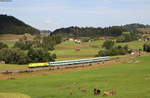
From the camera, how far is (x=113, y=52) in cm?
11519

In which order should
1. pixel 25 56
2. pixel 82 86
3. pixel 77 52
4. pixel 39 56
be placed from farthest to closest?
pixel 77 52
pixel 39 56
pixel 25 56
pixel 82 86

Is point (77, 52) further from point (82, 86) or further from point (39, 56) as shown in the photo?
point (82, 86)

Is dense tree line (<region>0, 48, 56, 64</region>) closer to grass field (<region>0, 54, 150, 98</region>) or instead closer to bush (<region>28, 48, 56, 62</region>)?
bush (<region>28, 48, 56, 62</region>)

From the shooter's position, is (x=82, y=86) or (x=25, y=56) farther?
(x=25, y=56)

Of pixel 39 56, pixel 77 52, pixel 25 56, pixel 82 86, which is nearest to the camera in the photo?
pixel 82 86

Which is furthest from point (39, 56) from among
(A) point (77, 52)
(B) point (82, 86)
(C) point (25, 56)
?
(B) point (82, 86)

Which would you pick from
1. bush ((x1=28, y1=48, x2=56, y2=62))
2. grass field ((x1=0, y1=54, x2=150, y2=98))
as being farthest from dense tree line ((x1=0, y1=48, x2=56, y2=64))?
grass field ((x1=0, y1=54, x2=150, y2=98))

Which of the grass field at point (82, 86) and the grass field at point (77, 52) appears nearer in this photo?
the grass field at point (82, 86)

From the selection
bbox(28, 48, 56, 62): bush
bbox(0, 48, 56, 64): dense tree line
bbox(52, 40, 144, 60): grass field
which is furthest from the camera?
bbox(52, 40, 144, 60): grass field

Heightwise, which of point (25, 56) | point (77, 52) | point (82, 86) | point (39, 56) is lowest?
point (77, 52)

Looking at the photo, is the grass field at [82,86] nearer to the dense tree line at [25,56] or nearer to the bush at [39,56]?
the dense tree line at [25,56]

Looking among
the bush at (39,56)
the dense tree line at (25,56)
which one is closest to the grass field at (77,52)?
the bush at (39,56)

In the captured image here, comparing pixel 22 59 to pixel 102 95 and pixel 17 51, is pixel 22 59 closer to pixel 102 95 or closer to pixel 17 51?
pixel 17 51

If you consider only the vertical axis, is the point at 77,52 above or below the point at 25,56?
below
